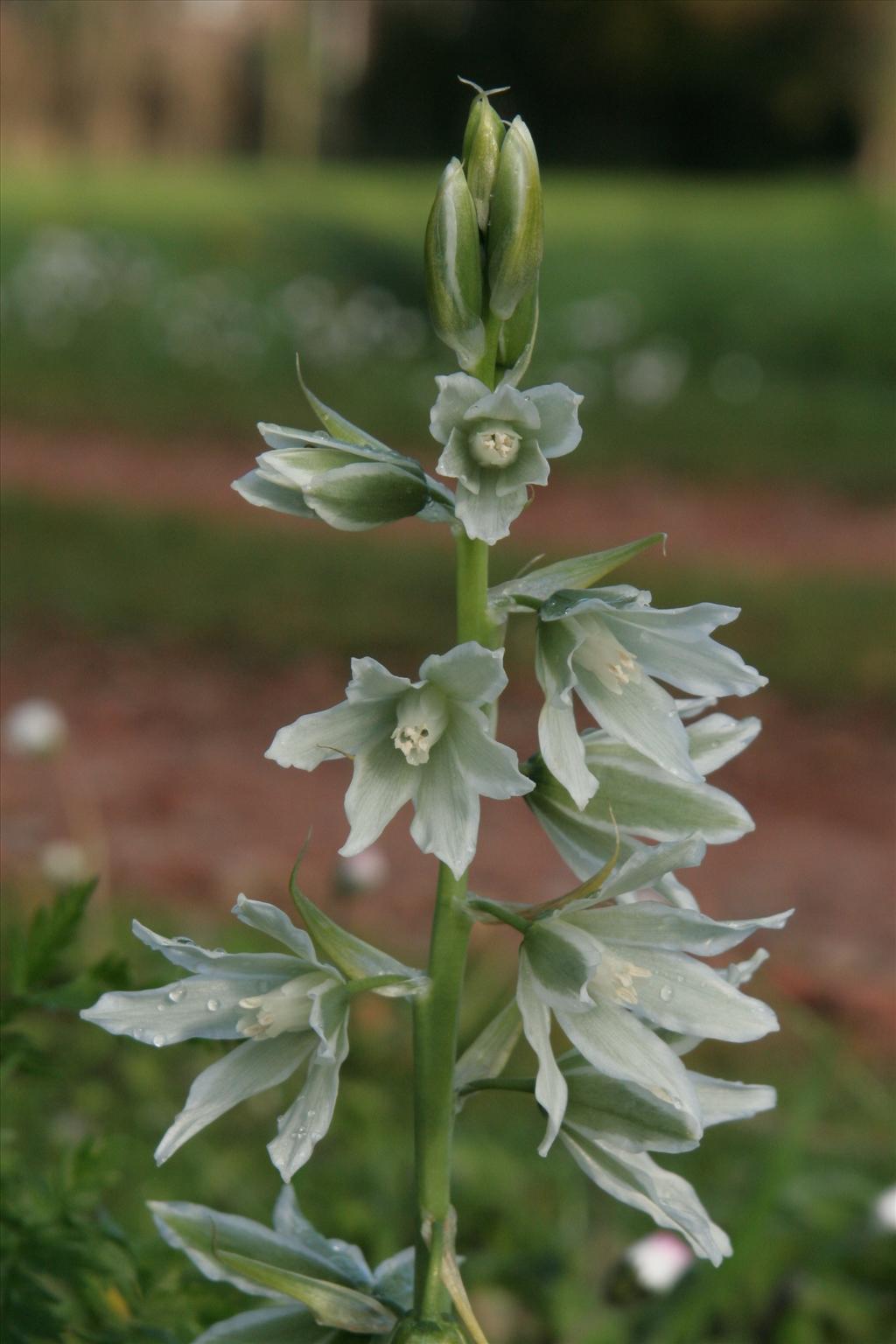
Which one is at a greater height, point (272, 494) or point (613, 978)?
point (272, 494)

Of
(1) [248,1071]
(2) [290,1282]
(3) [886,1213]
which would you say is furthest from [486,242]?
(3) [886,1213]

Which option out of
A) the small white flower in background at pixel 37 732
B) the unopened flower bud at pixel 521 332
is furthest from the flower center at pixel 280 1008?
the small white flower in background at pixel 37 732

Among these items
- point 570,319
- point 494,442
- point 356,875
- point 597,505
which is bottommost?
point 597,505

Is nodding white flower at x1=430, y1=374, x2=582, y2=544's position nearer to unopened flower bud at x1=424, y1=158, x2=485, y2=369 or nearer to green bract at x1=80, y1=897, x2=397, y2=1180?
unopened flower bud at x1=424, y1=158, x2=485, y2=369

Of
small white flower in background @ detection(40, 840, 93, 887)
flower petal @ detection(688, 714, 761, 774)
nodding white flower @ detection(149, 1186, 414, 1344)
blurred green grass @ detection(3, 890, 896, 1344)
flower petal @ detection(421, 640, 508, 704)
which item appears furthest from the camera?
small white flower in background @ detection(40, 840, 93, 887)

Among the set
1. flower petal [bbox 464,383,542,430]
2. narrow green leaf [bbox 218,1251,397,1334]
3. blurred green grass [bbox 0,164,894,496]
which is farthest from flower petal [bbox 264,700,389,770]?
blurred green grass [bbox 0,164,894,496]

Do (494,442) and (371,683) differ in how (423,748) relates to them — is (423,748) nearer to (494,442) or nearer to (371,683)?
(371,683)

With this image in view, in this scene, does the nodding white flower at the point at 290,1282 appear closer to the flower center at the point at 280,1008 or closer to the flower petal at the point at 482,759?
the flower center at the point at 280,1008
